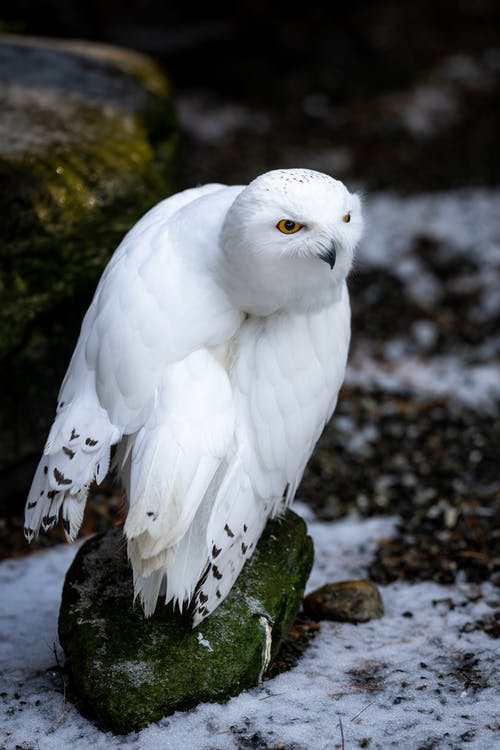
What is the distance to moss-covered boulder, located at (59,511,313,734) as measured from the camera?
2.77 metres

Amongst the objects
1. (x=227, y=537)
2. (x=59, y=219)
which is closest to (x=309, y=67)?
(x=59, y=219)

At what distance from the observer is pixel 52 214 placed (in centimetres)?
379

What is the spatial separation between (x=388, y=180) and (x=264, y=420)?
5089mm

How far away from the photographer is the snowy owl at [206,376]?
262cm

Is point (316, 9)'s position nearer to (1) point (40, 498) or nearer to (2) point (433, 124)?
(2) point (433, 124)

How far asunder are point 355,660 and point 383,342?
2883 millimetres

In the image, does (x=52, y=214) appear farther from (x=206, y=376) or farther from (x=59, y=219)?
(x=206, y=376)

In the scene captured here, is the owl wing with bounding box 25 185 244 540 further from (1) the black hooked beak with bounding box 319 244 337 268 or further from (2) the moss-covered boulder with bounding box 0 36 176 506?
(2) the moss-covered boulder with bounding box 0 36 176 506

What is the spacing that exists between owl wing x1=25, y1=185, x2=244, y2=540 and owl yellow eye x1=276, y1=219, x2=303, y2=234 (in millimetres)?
302

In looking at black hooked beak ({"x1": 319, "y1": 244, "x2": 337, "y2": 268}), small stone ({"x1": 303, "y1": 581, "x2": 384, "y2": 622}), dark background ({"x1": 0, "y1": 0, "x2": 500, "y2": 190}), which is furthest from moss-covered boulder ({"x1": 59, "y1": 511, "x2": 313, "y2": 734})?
dark background ({"x1": 0, "y1": 0, "x2": 500, "y2": 190})

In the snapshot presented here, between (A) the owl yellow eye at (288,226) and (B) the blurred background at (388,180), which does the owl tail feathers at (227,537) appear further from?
(B) the blurred background at (388,180)

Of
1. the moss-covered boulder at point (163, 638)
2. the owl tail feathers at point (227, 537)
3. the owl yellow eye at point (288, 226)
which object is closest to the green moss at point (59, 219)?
the moss-covered boulder at point (163, 638)

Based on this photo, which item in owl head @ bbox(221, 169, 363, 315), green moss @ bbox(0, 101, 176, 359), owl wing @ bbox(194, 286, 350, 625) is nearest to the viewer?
owl head @ bbox(221, 169, 363, 315)

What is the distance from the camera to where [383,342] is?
5.77 meters
